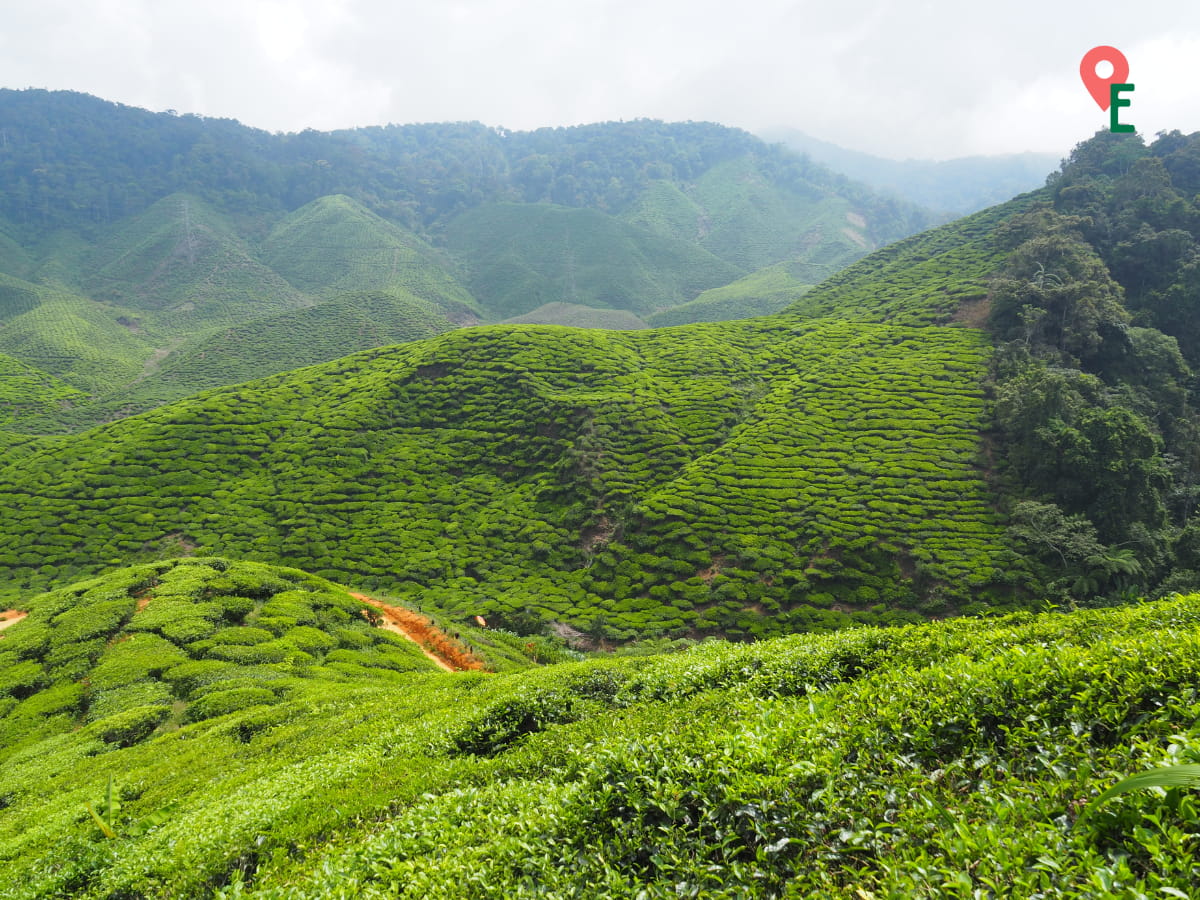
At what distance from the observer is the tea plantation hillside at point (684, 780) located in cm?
339

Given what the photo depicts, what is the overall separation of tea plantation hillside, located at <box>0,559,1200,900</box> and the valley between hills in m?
0.04

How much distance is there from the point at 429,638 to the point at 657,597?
1100 centimetres

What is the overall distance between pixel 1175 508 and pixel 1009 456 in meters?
9.58

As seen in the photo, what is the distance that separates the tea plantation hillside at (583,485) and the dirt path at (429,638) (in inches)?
154

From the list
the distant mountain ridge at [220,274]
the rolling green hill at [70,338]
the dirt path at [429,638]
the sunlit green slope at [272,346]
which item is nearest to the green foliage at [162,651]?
the dirt path at [429,638]

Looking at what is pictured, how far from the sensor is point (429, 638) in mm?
22234

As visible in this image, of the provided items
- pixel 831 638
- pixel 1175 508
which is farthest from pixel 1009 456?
pixel 831 638

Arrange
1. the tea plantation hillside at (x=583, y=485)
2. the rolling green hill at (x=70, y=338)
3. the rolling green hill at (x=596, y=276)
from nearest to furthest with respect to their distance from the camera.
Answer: the tea plantation hillside at (x=583, y=485), the rolling green hill at (x=70, y=338), the rolling green hill at (x=596, y=276)

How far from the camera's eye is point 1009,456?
3152 cm

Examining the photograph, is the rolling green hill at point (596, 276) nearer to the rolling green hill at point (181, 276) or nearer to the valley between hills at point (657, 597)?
the rolling green hill at point (181, 276)

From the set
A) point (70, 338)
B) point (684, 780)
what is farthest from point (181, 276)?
point (684, 780)

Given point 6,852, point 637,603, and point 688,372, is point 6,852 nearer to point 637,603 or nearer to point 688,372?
point 637,603

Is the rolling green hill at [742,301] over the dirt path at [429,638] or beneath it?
over

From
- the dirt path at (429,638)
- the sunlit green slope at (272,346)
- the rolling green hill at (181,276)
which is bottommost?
the dirt path at (429,638)
